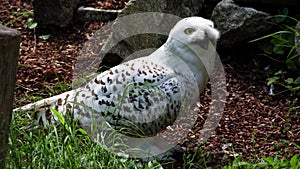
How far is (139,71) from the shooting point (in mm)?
3922

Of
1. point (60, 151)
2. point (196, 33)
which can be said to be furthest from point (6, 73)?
Result: point (196, 33)

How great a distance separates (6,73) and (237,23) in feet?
9.35

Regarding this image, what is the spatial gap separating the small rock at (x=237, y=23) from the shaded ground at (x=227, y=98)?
0.73 ft

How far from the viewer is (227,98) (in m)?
5.00

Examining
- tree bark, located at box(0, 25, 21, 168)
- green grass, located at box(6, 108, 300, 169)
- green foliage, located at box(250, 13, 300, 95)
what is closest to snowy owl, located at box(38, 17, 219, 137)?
green grass, located at box(6, 108, 300, 169)

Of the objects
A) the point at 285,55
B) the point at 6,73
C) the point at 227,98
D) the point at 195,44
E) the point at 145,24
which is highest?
the point at 6,73

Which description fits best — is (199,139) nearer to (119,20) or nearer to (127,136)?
(127,136)

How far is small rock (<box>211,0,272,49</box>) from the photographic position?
17.1ft

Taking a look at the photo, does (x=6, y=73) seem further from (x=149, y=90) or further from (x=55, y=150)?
(x=149, y=90)

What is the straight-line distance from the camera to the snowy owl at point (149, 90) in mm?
3848

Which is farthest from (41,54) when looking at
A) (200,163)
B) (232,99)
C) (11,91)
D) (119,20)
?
(11,91)

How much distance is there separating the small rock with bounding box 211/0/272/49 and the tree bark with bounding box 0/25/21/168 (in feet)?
8.96

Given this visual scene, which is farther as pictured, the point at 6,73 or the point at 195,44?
the point at 195,44

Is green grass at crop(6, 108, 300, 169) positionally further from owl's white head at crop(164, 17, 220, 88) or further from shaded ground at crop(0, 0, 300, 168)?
owl's white head at crop(164, 17, 220, 88)
